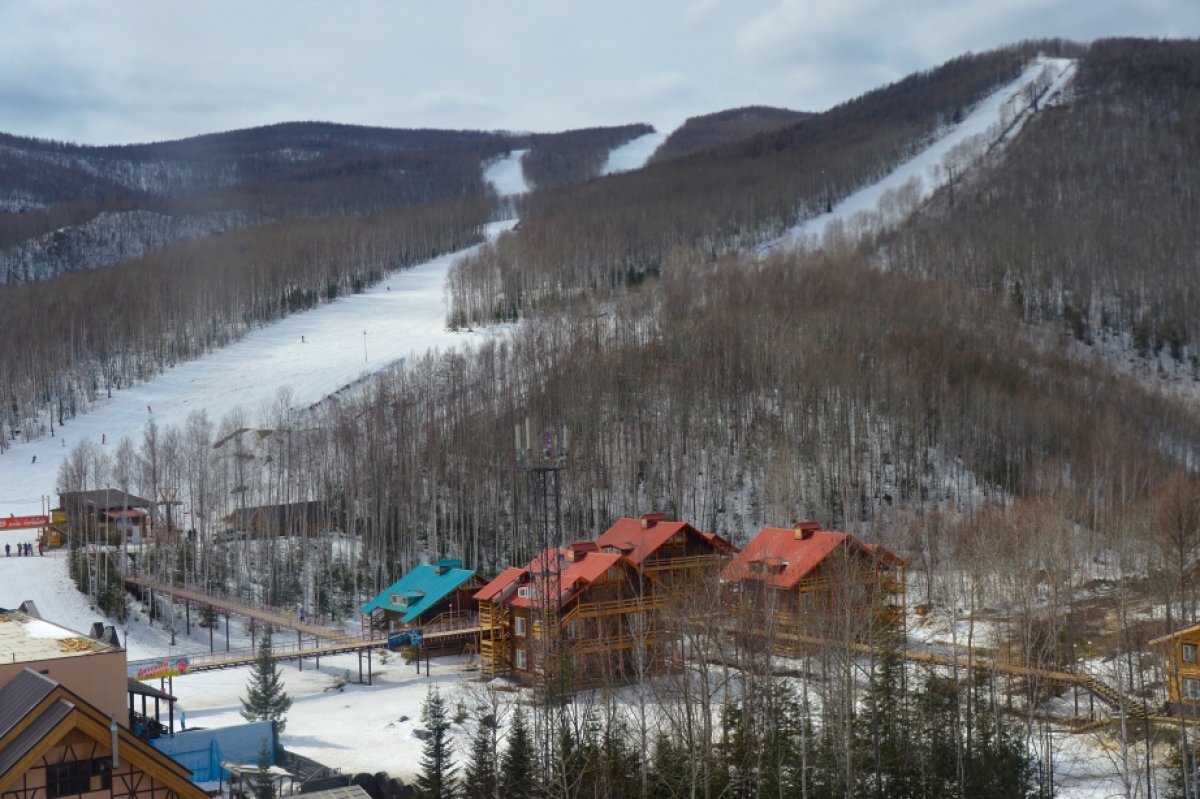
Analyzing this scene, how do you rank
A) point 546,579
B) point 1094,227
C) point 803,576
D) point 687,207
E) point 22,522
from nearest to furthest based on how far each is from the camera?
point 546,579, point 803,576, point 22,522, point 1094,227, point 687,207

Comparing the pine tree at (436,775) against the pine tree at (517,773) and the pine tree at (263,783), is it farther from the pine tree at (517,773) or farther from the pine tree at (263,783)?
the pine tree at (263,783)

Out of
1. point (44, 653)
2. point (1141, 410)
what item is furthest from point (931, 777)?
point (1141, 410)

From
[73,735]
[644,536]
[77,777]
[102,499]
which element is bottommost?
[644,536]

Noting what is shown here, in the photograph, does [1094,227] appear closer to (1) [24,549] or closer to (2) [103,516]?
(2) [103,516]

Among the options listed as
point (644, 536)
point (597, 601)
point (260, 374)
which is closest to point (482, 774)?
point (597, 601)

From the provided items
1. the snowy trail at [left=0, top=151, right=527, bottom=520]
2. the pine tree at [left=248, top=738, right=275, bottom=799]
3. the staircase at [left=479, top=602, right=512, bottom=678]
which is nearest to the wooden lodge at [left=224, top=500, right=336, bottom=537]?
the snowy trail at [left=0, top=151, right=527, bottom=520]
